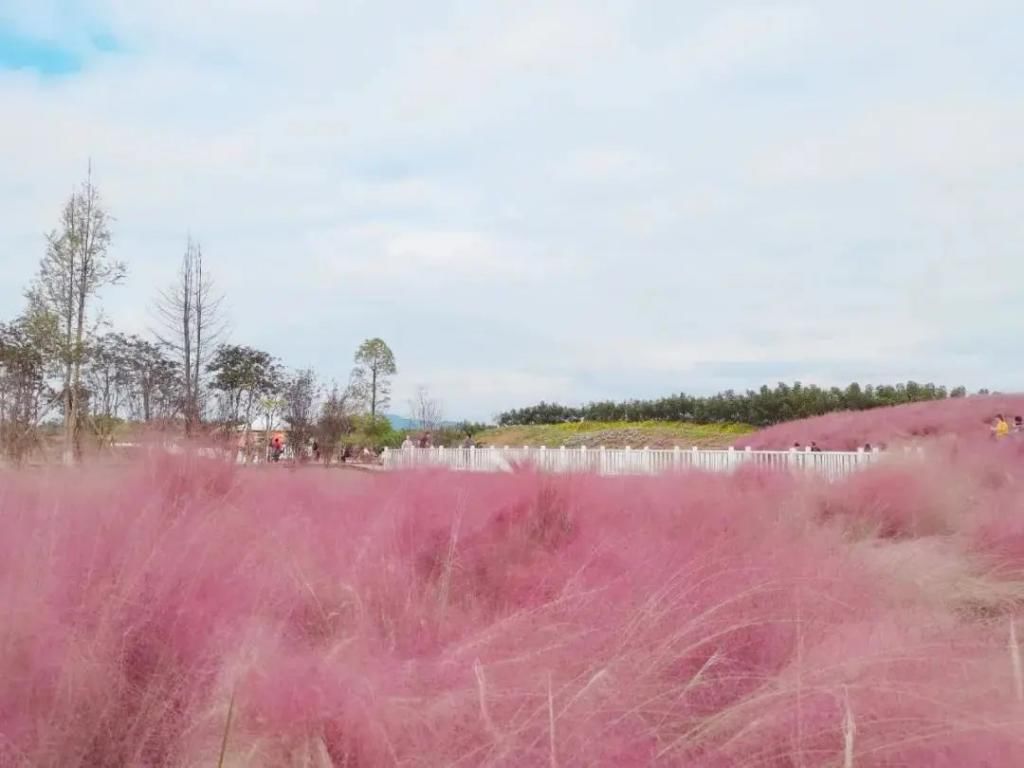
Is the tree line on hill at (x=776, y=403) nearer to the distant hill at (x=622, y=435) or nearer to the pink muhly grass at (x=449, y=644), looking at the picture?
the distant hill at (x=622, y=435)

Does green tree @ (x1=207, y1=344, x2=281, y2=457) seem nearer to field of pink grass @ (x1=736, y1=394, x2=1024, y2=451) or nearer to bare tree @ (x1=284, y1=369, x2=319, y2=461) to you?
bare tree @ (x1=284, y1=369, x2=319, y2=461)

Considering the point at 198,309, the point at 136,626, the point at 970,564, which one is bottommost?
the point at 970,564

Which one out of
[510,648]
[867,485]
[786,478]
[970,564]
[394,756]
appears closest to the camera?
[394,756]

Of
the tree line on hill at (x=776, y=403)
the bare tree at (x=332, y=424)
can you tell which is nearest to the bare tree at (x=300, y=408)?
the bare tree at (x=332, y=424)

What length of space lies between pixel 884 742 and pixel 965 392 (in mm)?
31027

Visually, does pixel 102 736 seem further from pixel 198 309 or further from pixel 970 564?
pixel 198 309

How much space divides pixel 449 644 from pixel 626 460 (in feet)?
34.9

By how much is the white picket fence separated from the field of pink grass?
5509mm

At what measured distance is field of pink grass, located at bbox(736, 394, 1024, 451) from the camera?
1739 cm

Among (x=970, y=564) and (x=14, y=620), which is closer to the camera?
(x=14, y=620)

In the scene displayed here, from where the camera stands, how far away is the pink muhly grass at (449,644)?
1.78 m

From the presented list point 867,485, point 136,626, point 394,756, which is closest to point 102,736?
point 136,626

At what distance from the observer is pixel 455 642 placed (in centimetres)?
238

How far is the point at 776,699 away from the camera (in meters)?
1.96
